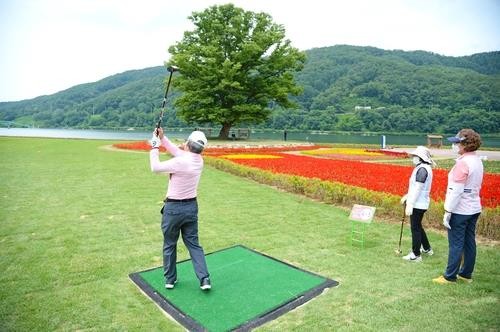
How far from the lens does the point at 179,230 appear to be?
527 centimetres

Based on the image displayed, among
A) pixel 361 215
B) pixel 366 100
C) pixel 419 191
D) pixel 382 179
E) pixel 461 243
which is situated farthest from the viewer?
pixel 366 100

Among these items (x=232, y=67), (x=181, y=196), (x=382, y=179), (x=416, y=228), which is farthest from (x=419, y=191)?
(x=232, y=67)

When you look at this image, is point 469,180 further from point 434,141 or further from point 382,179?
point 434,141

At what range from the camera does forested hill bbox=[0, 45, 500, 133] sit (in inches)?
3745

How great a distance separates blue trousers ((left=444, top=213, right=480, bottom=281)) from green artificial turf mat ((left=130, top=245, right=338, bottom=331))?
183cm

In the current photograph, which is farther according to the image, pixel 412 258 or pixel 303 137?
pixel 303 137

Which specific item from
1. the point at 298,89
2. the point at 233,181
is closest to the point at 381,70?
the point at 298,89

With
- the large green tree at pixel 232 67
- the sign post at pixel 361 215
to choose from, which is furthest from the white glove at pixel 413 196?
the large green tree at pixel 232 67

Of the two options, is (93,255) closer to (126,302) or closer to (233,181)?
(126,302)

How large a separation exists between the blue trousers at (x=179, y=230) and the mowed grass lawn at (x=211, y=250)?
65 centimetres

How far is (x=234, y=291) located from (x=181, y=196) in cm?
162

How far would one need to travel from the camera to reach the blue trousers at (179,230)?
507cm

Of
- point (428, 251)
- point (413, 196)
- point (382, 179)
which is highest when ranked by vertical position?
point (413, 196)

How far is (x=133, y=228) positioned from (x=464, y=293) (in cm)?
659
